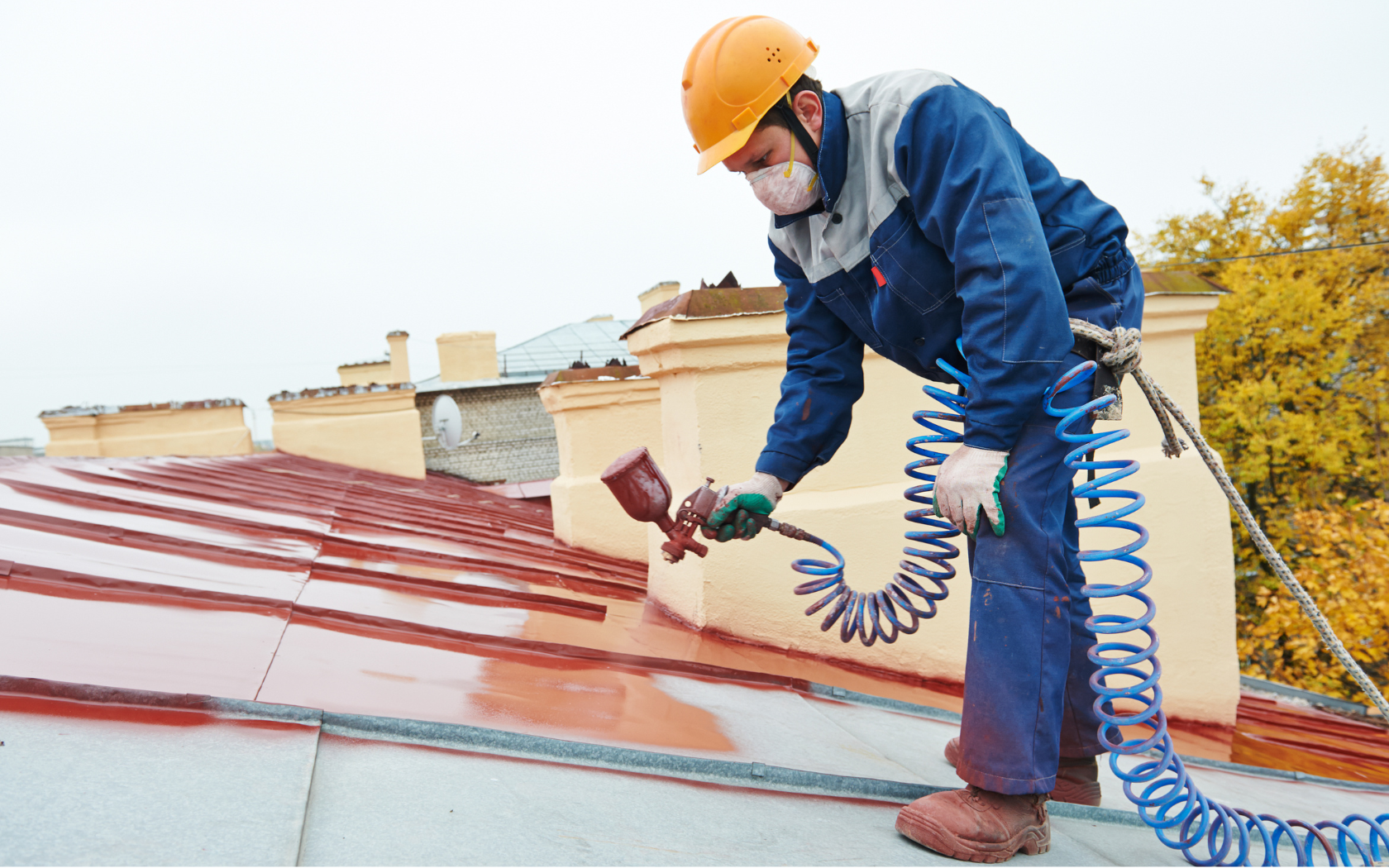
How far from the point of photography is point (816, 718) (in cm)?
208

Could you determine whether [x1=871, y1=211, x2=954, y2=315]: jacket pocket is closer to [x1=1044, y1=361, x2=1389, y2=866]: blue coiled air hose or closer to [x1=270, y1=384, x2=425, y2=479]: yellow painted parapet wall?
[x1=1044, y1=361, x2=1389, y2=866]: blue coiled air hose

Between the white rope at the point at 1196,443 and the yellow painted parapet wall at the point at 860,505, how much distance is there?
123 centimetres

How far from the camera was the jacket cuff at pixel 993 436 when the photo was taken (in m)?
1.51

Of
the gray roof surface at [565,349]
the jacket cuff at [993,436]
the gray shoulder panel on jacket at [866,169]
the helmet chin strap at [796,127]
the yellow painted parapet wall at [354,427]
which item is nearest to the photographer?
the jacket cuff at [993,436]

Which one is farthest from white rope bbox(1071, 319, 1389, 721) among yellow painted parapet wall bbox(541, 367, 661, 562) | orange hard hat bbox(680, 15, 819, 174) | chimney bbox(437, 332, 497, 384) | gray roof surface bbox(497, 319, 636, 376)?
gray roof surface bbox(497, 319, 636, 376)

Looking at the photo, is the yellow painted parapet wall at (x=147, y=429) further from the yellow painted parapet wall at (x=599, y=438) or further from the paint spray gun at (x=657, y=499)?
the paint spray gun at (x=657, y=499)

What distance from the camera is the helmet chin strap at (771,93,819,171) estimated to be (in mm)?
1715

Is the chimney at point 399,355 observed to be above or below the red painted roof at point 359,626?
above

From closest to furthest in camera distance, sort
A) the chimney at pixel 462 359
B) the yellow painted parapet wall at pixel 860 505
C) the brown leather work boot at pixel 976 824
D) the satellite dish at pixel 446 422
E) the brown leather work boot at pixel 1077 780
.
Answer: the brown leather work boot at pixel 976 824
the brown leather work boot at pixel 1077 780
the yellow painted parapet wall at pixel 860 505
the satellite dish at pixel 446 422
the chimney at pixel 462 359

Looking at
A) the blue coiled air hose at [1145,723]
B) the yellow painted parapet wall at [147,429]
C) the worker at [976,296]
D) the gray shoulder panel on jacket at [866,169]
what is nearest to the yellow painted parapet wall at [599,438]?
the worker at [976,296]

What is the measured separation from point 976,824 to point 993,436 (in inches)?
26.0

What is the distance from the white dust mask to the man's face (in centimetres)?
1

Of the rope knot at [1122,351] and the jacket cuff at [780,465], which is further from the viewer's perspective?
the jacket cuff at [780,465]

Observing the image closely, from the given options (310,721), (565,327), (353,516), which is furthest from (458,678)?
(565,327)
